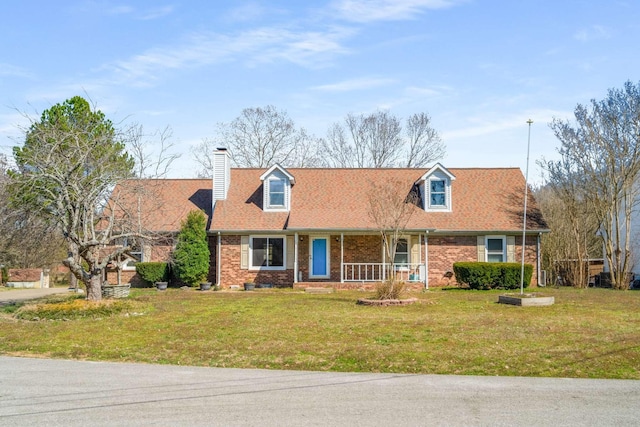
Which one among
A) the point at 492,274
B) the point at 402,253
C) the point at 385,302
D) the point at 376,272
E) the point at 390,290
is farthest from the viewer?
the point at 402,253

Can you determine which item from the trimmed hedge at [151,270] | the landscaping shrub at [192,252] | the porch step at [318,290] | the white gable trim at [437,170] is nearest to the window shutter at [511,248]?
the white gable trim at [437,170]

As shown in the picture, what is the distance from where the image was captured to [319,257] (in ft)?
90.4

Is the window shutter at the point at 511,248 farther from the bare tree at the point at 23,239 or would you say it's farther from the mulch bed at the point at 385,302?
the bare tree at the point at 23,239

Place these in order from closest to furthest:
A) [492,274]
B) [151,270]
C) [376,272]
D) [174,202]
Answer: [492,274], [151,270], [376,272], [174,202]

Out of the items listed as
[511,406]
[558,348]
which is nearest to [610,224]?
[558,348]

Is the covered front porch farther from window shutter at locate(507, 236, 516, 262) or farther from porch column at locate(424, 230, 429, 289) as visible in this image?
window shutter at locate(507, 236, 516, 262)

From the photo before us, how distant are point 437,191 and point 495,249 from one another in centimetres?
361

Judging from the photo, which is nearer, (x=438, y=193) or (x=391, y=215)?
(x=391, y=215)

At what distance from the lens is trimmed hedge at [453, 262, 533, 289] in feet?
83.0

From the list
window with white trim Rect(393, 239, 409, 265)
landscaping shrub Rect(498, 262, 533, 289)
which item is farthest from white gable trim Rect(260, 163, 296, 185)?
landscaping shrub Rect(498, 262, 533, 289)

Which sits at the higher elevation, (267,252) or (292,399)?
(267,252)

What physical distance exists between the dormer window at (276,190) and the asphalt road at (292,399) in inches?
716

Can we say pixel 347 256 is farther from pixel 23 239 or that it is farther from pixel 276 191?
pixel 23 239

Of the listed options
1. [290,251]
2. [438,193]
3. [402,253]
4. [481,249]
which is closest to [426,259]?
[402,253]
